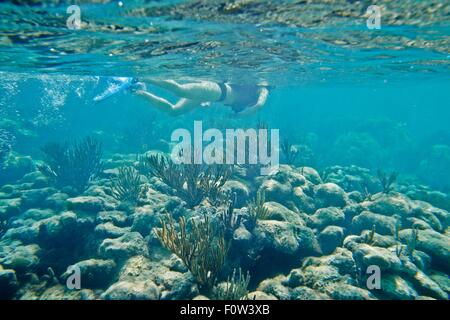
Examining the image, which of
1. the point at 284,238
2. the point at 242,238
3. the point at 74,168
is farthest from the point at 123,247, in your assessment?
the point at 74,168

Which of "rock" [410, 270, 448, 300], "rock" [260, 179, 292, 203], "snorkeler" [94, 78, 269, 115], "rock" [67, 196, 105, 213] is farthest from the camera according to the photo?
"snorkeler" [94, 78, 269, 115]

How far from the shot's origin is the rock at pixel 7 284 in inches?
245

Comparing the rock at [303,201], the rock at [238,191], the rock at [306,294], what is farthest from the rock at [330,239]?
the rock at [238,191]

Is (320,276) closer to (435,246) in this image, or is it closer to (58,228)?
(435,246)

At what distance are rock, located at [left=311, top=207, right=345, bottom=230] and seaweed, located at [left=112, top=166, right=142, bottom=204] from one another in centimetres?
591

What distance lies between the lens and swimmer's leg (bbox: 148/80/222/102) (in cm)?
1250

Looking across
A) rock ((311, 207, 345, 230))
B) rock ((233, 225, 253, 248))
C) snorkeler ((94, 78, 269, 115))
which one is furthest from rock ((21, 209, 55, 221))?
rock ((311, 207, 345, 230))

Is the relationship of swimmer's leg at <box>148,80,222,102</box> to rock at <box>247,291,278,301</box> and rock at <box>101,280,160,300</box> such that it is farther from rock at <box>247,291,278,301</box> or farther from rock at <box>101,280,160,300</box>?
rock at <box>247,291,278,301</box>

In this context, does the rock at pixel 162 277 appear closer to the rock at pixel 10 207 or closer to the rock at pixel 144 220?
the rock at pixel 144 220

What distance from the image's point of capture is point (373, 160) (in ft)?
85.6

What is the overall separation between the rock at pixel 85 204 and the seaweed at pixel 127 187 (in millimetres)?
1276

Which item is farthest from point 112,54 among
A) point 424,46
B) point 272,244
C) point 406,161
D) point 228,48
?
point 406,161
